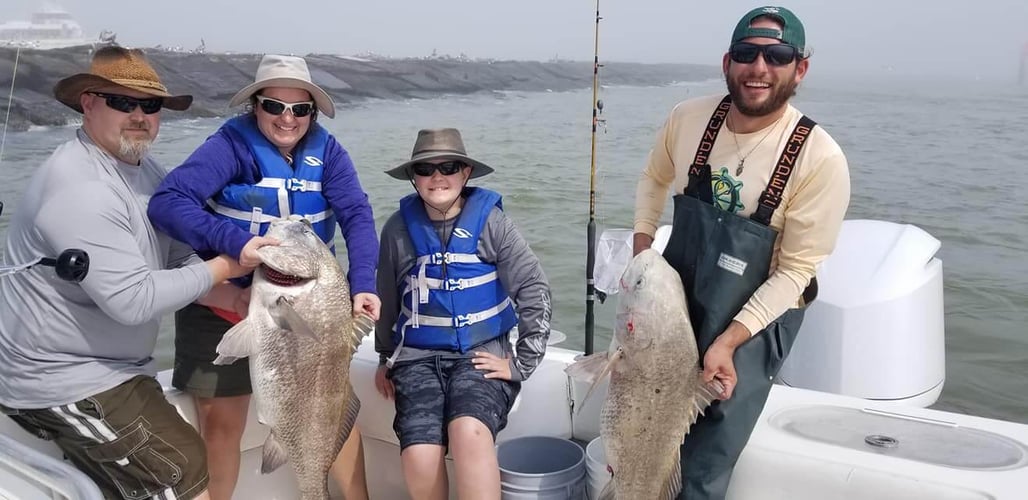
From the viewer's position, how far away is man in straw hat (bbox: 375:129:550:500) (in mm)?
3141

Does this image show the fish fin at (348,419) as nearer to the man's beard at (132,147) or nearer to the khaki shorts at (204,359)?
the khaki shorts at (204,359)

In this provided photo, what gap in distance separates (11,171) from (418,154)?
16357 mm

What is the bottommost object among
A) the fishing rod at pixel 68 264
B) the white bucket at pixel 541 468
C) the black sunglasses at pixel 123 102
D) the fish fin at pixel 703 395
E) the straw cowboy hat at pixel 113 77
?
the white bucket at pixel 541 468

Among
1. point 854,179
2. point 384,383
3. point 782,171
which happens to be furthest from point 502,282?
point 854,179

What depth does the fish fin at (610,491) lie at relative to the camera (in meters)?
2.84

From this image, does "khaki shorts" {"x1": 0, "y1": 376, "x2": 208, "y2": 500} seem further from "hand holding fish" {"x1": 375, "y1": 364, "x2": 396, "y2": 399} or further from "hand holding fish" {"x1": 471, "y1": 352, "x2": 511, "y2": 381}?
"hand holding fish" {"x1": 471, "y1": 352, "x2": 511, "y2": 381}

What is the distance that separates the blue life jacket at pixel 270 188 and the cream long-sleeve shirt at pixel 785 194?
147cm

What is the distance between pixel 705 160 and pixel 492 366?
1.17 m

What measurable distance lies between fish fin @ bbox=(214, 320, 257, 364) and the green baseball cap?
1.97 meters

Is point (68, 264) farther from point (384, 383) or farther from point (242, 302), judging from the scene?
point (384, 383)

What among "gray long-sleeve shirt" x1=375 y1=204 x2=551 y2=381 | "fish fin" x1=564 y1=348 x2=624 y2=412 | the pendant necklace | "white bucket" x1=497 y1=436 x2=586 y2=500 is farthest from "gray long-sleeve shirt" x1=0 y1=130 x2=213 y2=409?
the pendant necklace

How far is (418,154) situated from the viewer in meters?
3.21

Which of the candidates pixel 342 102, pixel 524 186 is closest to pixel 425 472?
pixel 524 186

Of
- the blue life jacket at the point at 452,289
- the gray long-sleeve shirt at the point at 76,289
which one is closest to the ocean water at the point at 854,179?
the gray long-sleeve shirt at the point at 76,289
